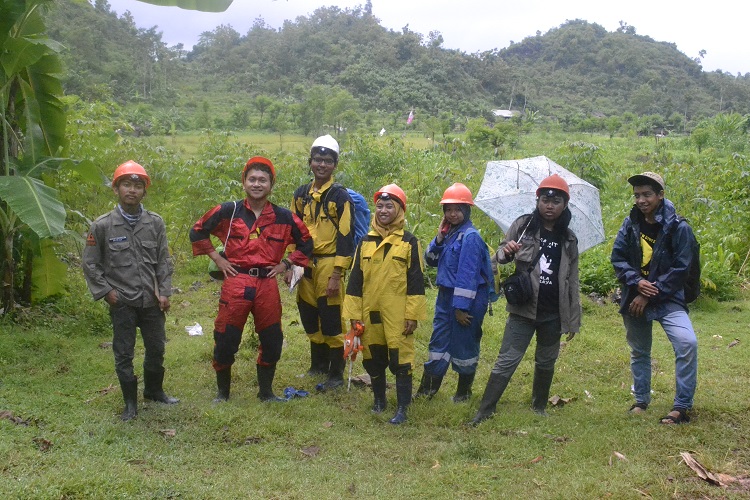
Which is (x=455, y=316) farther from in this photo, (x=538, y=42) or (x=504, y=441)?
(x=538, y=42)

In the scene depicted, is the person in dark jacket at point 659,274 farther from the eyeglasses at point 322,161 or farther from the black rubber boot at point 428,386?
the eyeglasses at point 322,161

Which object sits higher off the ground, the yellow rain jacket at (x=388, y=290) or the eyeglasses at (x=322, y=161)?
the eyeglasses at (x=322, y=161)

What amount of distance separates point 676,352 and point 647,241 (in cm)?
79

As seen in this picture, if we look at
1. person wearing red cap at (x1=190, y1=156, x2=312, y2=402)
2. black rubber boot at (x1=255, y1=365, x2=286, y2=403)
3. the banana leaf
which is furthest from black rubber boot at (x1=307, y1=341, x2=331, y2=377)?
the banana leaf

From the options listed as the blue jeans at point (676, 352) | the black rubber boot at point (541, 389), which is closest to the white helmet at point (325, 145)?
the black rubber boot at point (541, 389)

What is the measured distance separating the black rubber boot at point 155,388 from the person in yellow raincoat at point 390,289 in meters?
1.56

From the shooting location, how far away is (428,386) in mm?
5324

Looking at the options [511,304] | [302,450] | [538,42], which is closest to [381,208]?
[511,304]

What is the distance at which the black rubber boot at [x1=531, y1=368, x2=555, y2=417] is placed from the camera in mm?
4883

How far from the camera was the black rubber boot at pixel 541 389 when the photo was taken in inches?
192

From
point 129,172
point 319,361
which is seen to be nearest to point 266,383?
point 319,361

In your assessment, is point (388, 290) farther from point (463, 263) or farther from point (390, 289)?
point (463, 263)

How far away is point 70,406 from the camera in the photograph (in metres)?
4.88

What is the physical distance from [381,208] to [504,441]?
6.03ft
